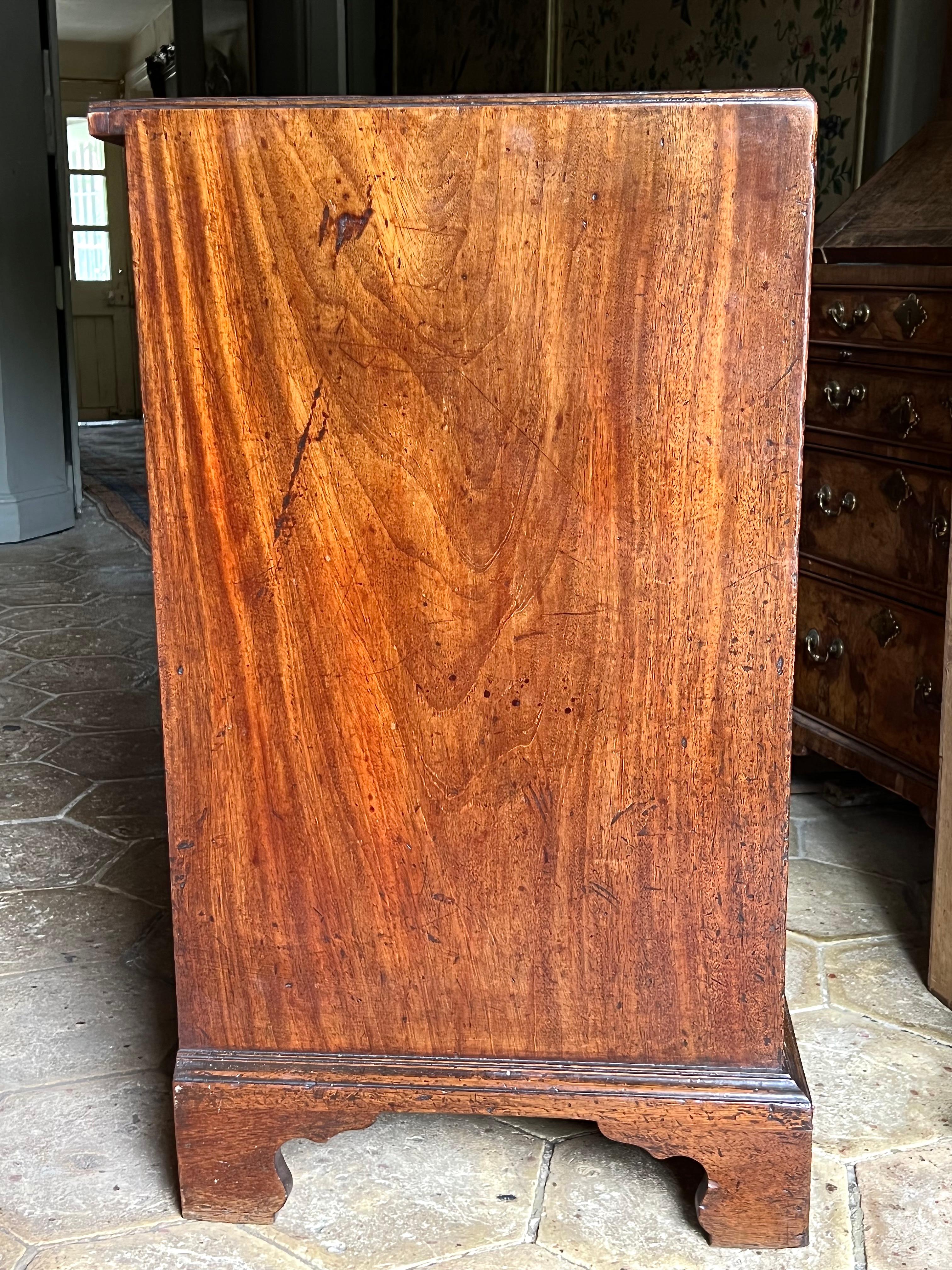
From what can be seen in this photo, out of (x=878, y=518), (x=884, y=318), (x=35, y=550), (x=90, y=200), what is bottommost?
(x=35, y=550)

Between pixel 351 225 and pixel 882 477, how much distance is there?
139 cm

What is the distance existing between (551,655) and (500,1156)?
2.24 ft

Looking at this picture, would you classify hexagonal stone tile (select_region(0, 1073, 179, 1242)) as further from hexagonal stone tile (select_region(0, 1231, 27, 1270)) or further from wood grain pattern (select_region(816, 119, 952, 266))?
wood grain pattern (select_region(816, 119, 952, 266))

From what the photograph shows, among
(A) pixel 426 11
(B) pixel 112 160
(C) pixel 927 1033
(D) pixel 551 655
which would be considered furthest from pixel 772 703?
(B) pixel 112 160

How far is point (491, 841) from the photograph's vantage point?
136 cm

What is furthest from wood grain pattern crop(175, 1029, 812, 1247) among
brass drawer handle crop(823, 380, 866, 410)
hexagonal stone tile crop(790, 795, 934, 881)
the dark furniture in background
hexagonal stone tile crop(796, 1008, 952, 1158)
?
brass drawer handle crop(823, 380, 866, 410)

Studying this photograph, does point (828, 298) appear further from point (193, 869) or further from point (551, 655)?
point (193, 869)

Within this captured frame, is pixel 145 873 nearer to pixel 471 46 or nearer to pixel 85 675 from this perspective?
pixel 85 675

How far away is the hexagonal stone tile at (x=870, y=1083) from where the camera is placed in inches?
64.6

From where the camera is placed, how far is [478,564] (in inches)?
50.7

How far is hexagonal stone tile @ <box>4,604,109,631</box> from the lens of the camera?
13.8 ft

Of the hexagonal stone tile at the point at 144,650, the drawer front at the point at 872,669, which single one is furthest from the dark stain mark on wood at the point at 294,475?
the hexagonal stone tile at the point at 144,650

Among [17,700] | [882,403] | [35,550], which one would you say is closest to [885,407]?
[882,403]

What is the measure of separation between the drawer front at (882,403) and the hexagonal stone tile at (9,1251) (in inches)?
68.8
